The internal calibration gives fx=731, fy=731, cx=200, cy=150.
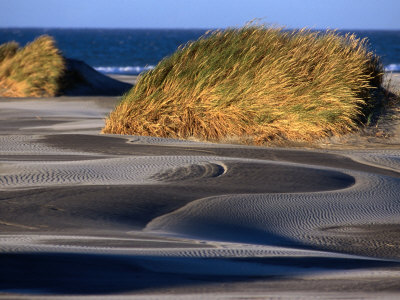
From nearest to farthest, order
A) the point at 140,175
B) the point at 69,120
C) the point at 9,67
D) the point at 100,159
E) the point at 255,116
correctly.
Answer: the point at 140,175
the point at 100,159
the point at 255,116
the point at 69,120
the point at 9,67

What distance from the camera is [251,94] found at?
8.37m

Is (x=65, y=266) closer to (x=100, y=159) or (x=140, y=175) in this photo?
(x=140, y=175)

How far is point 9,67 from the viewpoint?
669 inches


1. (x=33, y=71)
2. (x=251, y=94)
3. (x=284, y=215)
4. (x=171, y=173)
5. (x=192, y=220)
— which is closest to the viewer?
(x=192, y=220)

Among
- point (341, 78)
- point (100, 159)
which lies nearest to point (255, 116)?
point (341, 78)

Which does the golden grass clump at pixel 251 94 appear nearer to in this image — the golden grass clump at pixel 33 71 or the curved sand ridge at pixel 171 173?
the curved sand ridge at pixel 171 173

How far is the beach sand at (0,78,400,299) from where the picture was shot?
9.46ft

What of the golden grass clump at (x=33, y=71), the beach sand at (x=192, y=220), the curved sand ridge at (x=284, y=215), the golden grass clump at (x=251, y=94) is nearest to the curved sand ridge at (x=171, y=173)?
the beach sand at (x=192, y=220)

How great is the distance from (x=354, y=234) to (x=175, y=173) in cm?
178

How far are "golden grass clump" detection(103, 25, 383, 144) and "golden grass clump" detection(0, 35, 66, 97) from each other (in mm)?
8239

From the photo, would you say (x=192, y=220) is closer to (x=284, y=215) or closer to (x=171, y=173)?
(x=284, y=215)

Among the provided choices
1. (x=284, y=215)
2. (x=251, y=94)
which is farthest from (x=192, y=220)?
(x=251, y=94)

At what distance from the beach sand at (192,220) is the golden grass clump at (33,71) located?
349 inches

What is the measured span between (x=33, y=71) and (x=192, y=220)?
43.4 ft
